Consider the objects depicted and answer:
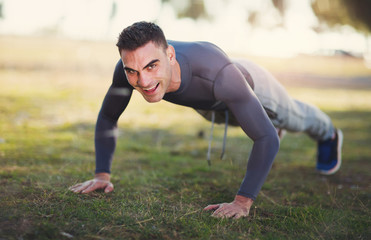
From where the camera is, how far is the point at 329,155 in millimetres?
4711

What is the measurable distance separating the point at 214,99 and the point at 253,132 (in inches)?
19.3

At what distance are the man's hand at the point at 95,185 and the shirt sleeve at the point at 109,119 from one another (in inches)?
2.3

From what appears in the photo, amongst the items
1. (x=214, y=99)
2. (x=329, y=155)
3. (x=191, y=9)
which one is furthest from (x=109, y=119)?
(x=191, y=9)

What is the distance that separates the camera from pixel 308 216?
9.21 feet

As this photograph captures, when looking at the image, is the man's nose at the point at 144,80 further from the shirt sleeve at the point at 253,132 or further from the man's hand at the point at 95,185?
the man's hand at the point at 95,185

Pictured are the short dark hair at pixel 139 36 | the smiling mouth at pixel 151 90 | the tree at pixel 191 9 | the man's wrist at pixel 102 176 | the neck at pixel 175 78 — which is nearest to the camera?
the short dark hair at pixel 139 36

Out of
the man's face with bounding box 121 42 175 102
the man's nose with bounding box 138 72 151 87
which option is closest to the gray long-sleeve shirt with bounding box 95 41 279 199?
the man's face with bounding box 121 42 175 102

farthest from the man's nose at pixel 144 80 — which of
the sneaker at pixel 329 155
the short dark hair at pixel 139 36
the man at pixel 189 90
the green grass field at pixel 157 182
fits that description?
the sneaker at pixel 329 155

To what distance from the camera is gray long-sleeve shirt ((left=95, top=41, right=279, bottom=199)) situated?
8.89ft

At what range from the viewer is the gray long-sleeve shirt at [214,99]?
2709mm

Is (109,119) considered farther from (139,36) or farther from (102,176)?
(139,36)

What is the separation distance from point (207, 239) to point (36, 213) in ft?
3.58

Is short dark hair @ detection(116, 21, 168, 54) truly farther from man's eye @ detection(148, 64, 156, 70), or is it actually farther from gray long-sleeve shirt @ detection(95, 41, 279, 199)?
gray long-sleeve shirt @ detection(95, 41, 279, 199)

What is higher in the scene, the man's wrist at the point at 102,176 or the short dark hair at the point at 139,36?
the short dark hair at the point at 139,36
